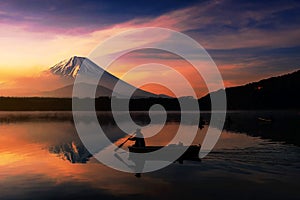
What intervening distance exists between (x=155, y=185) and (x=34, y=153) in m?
20.1

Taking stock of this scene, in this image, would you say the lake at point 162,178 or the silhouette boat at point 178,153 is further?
the silhouette boat at point 178,153

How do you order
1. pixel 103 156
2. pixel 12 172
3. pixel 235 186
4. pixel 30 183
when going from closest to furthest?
1. pixel 235 186
2. pixel 30 183
3. pixel 12 172
4. pixel 103 156

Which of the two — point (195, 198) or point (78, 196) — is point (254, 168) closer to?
point (195, 198)

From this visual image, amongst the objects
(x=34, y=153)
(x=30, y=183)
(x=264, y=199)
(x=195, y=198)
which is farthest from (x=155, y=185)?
(x=34, y=153)

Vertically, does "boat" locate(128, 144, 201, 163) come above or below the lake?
above

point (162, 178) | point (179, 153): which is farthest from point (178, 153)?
point (162, 178)

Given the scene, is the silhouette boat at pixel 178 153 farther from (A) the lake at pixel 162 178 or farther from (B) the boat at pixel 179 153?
(A) the lake at pixel 162 178

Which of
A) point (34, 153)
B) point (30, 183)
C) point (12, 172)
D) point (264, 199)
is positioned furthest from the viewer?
point (34, 153)

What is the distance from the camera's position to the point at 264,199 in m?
18.2

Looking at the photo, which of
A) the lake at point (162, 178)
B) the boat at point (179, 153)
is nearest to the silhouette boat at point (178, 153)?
the boat at point (179, 153)

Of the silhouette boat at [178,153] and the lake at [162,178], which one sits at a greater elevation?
the silhouette boat at [178,153]

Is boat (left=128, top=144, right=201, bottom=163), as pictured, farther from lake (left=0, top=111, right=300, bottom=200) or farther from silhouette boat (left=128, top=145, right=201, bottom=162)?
lake (left=0, top=111, right=300, bottom=200)

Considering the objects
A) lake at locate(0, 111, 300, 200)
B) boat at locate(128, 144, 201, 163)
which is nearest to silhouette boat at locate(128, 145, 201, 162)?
boat at locate(128, 144, 201, 163)

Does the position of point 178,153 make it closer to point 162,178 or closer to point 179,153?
point 179,153
